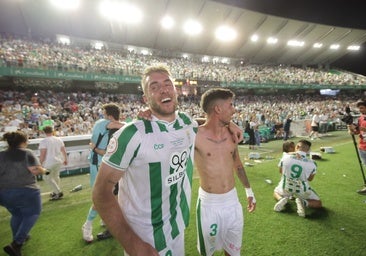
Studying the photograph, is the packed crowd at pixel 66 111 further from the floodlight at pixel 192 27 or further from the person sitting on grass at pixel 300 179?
the floodlight at pixel 192 27

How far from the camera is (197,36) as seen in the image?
35.2 meters

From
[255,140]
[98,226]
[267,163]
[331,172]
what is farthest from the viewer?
[255,140]

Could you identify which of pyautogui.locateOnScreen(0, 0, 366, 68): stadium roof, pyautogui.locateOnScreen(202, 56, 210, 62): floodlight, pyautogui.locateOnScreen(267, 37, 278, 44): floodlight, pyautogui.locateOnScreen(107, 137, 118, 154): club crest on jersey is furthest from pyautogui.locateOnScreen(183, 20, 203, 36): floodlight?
pyautogui.locateOnScreen(107, 137, 118, 154): club crest on jersey

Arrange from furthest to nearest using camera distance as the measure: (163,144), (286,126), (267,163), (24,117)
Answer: (286,126), (24,117), (267,163), (163,144)

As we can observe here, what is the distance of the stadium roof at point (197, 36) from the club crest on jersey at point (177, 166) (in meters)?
30.1

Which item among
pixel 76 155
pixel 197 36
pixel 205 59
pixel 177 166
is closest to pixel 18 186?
pixel 177 166

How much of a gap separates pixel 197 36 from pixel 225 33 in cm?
444

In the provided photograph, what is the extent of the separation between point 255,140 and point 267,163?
5705 millimetres

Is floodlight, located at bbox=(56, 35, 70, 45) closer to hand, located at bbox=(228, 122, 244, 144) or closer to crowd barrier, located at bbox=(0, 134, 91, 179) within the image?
crowd barrier, located at bbox=(0, 134, 91, 179)

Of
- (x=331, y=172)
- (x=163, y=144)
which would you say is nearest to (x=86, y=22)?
(x=331, y=172)

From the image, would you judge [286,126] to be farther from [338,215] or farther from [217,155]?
[217,155]

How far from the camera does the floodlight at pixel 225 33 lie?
3541 centimetres

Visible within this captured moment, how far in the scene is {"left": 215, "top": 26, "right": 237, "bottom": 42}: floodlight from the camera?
3541cm

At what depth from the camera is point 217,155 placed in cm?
310
